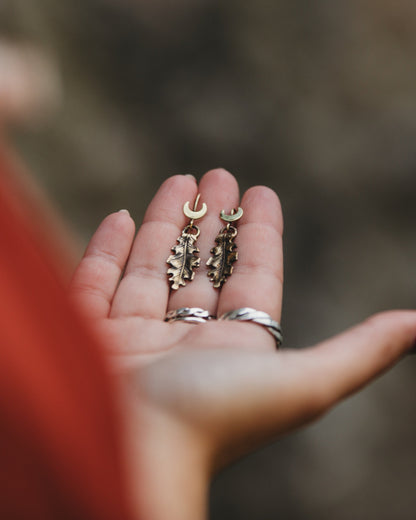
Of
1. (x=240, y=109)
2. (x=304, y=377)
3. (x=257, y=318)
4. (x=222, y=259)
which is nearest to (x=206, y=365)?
(x=304, y=377)

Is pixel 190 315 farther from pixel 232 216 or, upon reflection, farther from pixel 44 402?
pixel 44 402

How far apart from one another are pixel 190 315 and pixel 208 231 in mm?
423

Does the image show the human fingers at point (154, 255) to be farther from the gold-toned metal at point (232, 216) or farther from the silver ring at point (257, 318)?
the silver ring at point (257, 318)

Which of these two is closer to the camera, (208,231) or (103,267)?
(103,267)

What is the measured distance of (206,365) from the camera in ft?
3.13

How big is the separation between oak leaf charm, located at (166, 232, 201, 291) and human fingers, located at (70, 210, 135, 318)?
150mm

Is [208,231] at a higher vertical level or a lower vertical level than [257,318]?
higher

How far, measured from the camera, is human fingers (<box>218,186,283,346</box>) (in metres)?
1.31

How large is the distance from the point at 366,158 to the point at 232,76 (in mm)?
869

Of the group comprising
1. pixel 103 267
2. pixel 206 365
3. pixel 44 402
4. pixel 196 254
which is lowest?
pixel 44 402

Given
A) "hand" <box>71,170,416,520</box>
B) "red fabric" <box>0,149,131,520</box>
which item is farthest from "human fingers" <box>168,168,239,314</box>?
"red fabric" <box>0,149,131,520</box>

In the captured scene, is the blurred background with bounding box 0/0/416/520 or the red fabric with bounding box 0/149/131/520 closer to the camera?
the red fabric with bounding box 0/149/131/520

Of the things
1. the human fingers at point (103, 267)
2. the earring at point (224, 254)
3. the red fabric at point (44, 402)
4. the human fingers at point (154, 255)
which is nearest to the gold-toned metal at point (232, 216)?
the earring at point (224, 254)

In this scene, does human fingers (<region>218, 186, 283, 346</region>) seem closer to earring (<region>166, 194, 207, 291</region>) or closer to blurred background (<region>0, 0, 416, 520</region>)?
earring (<region>166, 194, 207, 291</region>)
